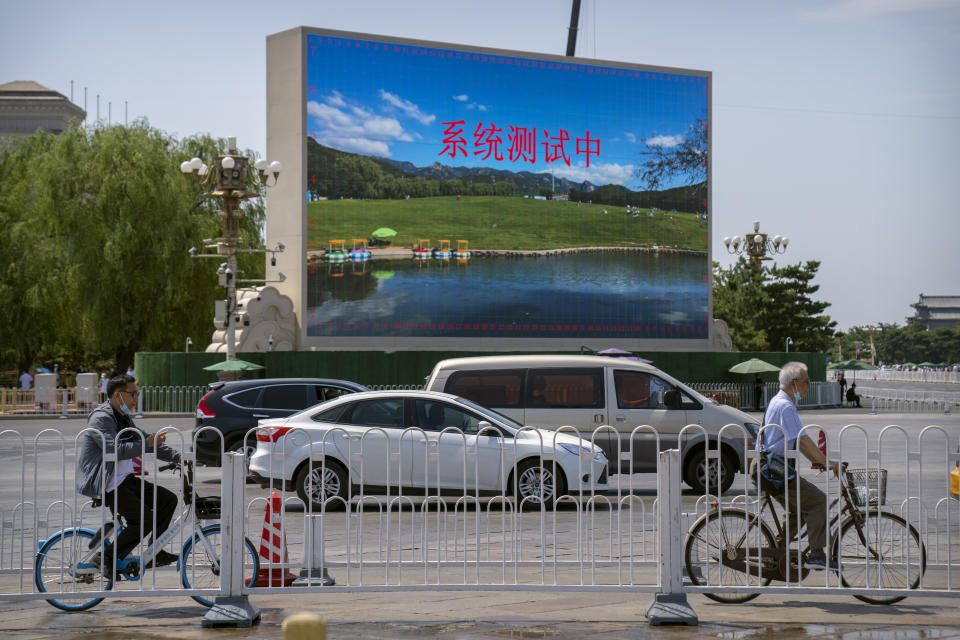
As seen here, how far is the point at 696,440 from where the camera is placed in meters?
15.6

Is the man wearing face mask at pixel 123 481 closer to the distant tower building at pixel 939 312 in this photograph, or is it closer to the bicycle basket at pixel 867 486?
the bicycle basket at pixel 867 486

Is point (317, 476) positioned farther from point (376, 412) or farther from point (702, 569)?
point (702, 569)

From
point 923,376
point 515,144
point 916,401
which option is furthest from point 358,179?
point 923,376

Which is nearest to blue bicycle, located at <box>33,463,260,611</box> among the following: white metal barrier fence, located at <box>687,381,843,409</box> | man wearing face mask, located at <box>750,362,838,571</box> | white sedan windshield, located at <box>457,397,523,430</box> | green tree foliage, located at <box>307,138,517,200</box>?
man wearing face mask, located at <box>750,362,838,571</box>

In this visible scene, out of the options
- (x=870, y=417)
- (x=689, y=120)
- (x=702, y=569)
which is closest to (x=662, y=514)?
(x=702, y=569)

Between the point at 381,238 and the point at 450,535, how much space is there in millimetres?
29187

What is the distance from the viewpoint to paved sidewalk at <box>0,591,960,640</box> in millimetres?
7055

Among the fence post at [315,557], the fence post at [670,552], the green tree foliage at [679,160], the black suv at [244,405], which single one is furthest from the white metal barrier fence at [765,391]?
the fence post at [670,552]

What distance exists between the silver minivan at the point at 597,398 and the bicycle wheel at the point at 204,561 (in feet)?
25.9

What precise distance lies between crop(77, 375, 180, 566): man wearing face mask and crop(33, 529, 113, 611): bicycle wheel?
0.17 meters

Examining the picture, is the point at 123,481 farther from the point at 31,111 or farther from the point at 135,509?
the point at 31,111

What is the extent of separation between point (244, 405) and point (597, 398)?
562 centimetres

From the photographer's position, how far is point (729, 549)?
7.77m

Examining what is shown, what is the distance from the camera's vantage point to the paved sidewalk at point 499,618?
7.05m
